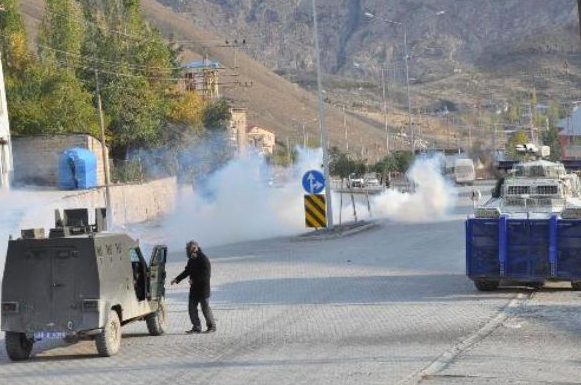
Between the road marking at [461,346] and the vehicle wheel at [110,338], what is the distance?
4.44 meters

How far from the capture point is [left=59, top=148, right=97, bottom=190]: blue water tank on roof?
186 feet

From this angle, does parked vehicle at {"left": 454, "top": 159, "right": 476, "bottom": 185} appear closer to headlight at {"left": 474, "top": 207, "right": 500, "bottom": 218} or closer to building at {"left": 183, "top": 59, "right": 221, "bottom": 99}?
building at {"left": 183, "top": 59, "right": 221, "bottom": 99}

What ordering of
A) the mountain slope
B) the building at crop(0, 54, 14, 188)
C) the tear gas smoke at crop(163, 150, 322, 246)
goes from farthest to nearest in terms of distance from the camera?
the mountain slope
the building at crop(0, 54, 14, 188)
the tear gas smoke at crop(163, 150, 322, 246)

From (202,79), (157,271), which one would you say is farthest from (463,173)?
(157,271)

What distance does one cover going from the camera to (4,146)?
186 ft

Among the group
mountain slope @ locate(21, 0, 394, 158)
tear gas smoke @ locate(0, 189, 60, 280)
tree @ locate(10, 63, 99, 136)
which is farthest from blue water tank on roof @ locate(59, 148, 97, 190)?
mountain slope @ locate(21, 0, 394, 158)

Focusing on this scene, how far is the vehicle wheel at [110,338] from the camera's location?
16.1 m

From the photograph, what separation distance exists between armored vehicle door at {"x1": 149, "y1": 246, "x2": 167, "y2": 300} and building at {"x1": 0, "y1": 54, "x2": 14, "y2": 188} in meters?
38.4

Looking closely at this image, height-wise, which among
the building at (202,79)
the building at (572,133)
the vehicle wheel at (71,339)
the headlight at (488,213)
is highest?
the building at (202,79)

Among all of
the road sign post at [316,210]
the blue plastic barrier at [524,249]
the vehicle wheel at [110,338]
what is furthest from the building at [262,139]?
the vehicle wheel at [110,338]

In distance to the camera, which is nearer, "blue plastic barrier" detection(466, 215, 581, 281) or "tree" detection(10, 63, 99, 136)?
"blue plastic barrier" detection(466, 215, 581, 281)

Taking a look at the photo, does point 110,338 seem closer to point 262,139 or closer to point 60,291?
point 60,291

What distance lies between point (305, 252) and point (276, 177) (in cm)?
3210

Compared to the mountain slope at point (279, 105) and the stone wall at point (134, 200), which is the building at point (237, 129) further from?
the mountain slope at point (279, 105)
